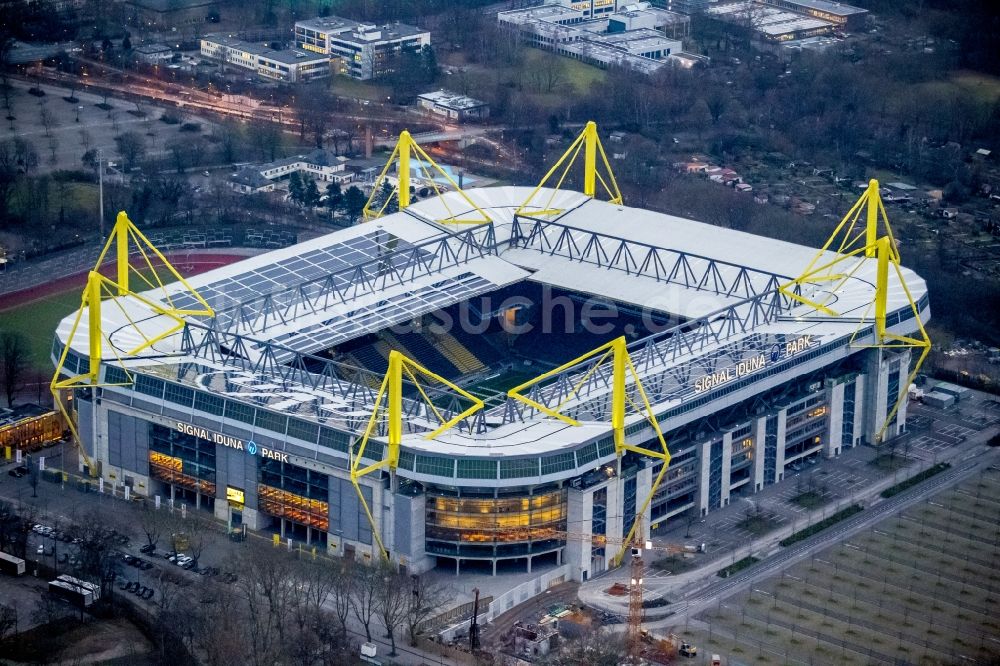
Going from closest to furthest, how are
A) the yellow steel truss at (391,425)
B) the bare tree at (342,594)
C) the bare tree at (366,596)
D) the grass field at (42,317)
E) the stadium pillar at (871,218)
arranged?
the bare tree at (342,594) → the bare tree at (366,596) → the yellow steel truss at (391,425) → the stadium pillar at (871,218) → the grass field at (42,317)

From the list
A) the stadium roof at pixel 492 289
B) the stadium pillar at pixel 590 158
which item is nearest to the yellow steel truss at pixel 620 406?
the stadium roof at pixel 492 289

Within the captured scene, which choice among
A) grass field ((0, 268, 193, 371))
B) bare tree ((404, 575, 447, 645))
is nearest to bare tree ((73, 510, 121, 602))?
bare tree ((404, 575, 447, 645))

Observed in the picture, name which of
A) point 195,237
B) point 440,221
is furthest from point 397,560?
point 195,237

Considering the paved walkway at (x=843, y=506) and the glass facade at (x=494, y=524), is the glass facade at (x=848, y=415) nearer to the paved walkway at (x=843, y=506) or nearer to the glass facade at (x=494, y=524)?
the paved walkway at (x=843, y=506)

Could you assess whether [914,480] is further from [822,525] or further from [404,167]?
[404,167]

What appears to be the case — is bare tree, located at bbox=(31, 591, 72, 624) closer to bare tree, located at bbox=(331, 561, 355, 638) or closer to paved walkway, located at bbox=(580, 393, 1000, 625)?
bare tree, located at bbox=(331, 561, 355, 638)

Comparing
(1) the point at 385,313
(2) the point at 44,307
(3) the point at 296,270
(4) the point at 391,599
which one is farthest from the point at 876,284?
(2) the point at 44,307

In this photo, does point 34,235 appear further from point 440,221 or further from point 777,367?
point 777,367
